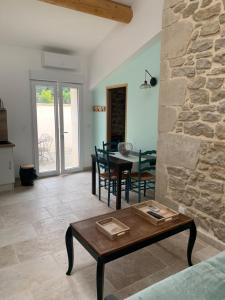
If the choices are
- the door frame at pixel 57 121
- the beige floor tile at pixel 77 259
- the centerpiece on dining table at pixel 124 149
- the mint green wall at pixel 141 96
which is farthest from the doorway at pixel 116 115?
the beige floor tile at pixel 77 259

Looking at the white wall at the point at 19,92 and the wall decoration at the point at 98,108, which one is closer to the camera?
the white wall at the point at 19,92

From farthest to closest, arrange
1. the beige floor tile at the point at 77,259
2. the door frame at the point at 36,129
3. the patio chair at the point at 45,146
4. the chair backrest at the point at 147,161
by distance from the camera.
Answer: the patio chair at the point at 45,146 → the door frame at the point at 36,129 → the chair backrest at the point at 147,161 → the beige floor tile at the point at 77,259

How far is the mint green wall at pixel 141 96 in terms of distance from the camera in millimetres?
4039

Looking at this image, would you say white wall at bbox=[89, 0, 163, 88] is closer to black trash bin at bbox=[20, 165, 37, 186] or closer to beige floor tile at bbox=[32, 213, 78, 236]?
black trash bin at bbox=[20, 165, 37, 186]

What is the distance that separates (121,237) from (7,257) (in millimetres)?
1388

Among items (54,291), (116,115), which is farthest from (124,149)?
(54,291)

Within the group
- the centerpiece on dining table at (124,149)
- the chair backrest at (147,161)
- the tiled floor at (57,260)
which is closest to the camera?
the tiled floor at (57,260)

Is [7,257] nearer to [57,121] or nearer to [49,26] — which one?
[57,121]

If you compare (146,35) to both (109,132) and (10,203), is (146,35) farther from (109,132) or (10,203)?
(10,203)

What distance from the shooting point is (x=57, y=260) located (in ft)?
7.98

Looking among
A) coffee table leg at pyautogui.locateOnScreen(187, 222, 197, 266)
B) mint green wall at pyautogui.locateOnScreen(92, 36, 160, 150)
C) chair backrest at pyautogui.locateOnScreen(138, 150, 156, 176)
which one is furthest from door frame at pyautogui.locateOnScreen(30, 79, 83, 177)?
coffee table leg at pyautogui.locateOnScreen(187, 222, 197, 266)

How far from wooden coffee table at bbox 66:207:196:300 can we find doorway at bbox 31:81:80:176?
350 cm

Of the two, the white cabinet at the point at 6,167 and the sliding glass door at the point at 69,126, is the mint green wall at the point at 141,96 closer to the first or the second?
the sliding glass door at the point at 69,126

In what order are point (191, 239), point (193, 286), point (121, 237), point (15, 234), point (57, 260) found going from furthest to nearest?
point (15, 234) < point (57, 260) < point (191, 239) < point (121, 237) < point (193, 286)
